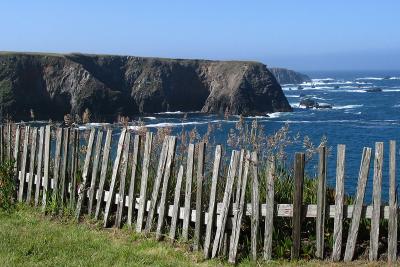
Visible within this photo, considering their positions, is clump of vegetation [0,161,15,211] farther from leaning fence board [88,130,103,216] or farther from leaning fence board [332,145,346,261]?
leaning fence board [332,145,346,261]

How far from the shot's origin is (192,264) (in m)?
7.28

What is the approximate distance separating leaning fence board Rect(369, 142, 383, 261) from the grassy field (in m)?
0.23

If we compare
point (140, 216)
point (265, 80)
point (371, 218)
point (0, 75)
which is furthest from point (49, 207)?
point (265, 80)

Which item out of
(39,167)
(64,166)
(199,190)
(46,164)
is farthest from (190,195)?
(39,167)

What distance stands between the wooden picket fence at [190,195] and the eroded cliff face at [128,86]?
65857mm

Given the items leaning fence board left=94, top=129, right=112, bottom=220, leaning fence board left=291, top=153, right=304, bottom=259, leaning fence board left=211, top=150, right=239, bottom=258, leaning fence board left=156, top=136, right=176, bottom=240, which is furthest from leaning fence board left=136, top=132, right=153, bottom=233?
leaning fence board left=291, top=153, right=304, bottom=259

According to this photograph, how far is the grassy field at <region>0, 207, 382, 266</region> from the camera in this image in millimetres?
7201

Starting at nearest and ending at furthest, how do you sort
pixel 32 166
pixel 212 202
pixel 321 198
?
pixel 321 198
pixel 212 202
pixel 32 166

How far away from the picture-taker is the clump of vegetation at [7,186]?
10266 millimetres

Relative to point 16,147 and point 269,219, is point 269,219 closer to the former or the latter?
point 269,219

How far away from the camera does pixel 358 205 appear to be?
703cm

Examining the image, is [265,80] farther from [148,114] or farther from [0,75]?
[0,75]

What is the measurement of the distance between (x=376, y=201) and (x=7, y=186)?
20.8ft

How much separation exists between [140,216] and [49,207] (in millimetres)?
2114
